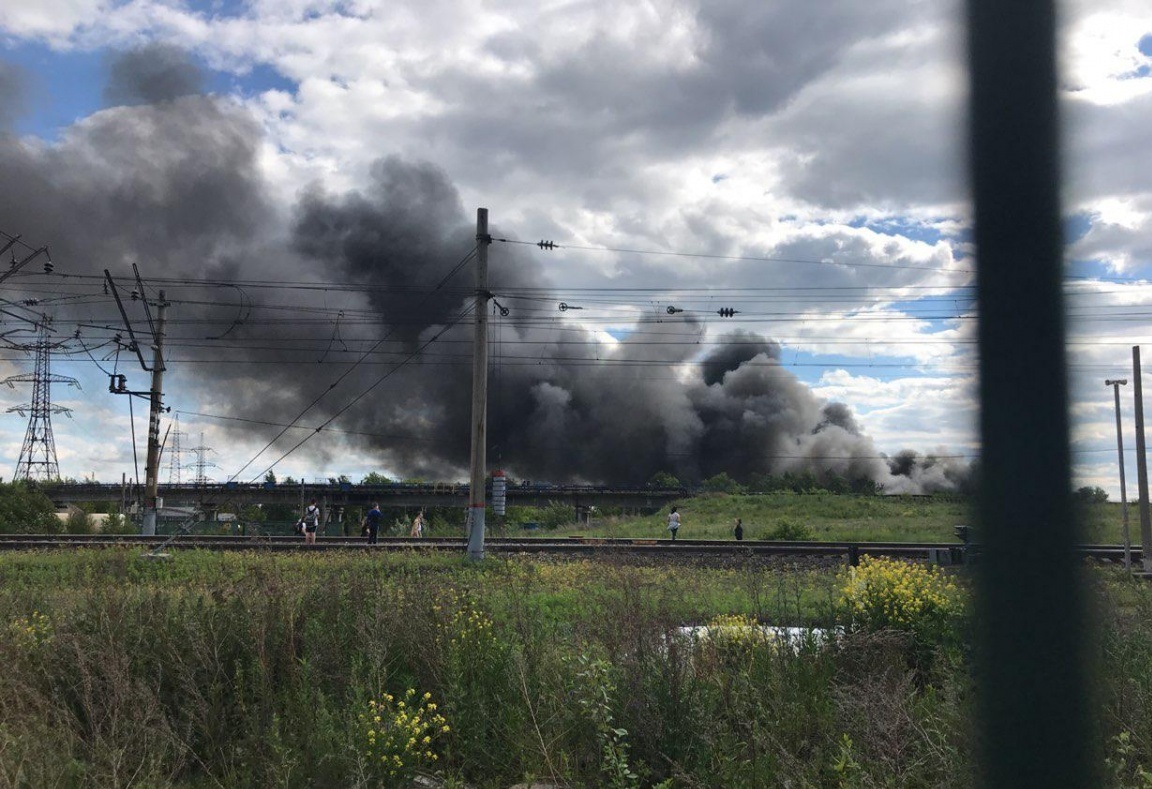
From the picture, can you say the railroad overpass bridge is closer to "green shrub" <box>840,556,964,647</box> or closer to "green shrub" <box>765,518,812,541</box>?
"green shrub" <box>765,518,812,541</box>

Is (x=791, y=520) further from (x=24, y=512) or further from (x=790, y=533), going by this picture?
(x=24, y=512)

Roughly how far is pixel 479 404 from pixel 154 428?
15.0 m

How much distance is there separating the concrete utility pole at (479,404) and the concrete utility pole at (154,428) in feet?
48.0

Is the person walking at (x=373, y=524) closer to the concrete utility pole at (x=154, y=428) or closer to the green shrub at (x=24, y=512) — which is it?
the concrete utility pole at (x=154, y=428)

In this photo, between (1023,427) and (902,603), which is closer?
(1023,427)

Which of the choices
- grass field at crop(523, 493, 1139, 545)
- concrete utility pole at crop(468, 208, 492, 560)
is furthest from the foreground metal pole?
grass field at crop(523, 493, 1139, 545)

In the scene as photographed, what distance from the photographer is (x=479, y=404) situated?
62.6ft

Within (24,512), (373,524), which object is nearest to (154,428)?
(373,524)

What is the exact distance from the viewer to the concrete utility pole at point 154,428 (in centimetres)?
2812

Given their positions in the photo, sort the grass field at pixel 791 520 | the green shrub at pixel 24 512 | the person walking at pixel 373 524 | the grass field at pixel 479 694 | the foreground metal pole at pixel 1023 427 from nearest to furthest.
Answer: the foreground metal pole at pixel 1023 427 → the grass field at pixel 479 694 → the person walking at pixel 373 524 → the grass field at pixel 791 520 → the green shrub at pixel 24 512

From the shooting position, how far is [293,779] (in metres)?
4.78

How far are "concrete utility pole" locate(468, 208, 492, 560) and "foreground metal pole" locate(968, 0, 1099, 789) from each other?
1641 centimetres

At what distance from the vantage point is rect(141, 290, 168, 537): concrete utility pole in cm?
2812

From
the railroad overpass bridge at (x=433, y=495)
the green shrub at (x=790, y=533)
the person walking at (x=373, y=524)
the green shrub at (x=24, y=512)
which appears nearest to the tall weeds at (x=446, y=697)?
the person walking at (x=373, y=524)
